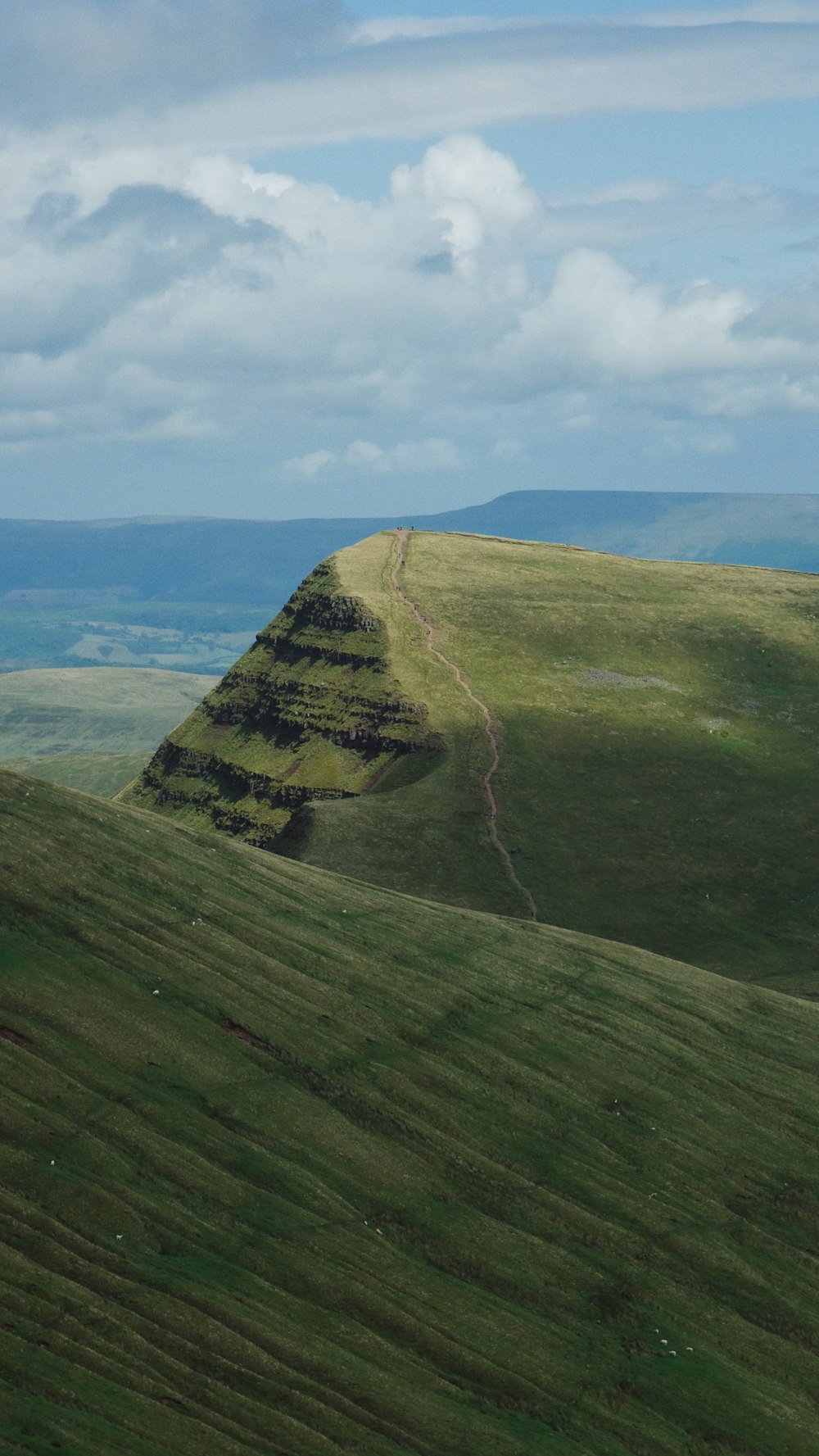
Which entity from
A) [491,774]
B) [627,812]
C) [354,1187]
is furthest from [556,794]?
[354,1187]

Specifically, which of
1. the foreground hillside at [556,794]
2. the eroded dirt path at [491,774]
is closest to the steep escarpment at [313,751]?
the foreground hillside at [556,794]

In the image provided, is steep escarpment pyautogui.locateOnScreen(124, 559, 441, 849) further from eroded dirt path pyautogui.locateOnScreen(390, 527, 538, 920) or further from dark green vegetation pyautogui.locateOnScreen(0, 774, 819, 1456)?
dark green vegetation pyautogui.locateOnScreen(0, 774, 819, 1456)

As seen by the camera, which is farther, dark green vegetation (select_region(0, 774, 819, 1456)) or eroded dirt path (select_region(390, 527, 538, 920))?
eroded dirt path (select_region(390, 527, 538, 920))

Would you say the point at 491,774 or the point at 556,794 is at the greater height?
the point at 491,774

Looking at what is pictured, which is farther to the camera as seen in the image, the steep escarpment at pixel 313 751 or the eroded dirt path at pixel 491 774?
the steep escarpment at pixel 313 751

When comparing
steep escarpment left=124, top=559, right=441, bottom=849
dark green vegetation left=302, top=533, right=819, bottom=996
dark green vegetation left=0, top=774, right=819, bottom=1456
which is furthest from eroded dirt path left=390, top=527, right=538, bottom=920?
dark green vegetation left=0, top=774, right=819, bottom=1456

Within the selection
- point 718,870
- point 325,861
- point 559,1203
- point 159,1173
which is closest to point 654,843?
point 718,870

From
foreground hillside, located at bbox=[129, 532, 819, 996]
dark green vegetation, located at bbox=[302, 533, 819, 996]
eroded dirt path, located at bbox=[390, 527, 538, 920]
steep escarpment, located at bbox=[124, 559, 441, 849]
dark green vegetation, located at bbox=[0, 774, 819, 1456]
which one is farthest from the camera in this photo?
steep escarpment, located at bbox=[124, 559, 441, 849]

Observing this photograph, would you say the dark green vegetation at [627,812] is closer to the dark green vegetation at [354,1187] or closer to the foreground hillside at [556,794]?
the foreground hillside at [556,794]

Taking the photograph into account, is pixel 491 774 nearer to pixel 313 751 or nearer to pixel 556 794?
pixel 556 794
